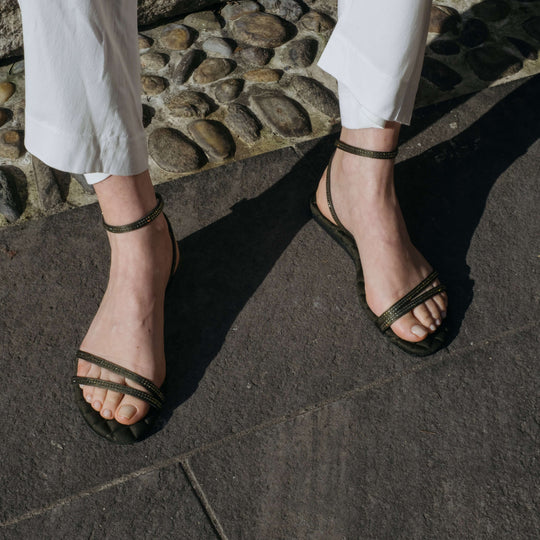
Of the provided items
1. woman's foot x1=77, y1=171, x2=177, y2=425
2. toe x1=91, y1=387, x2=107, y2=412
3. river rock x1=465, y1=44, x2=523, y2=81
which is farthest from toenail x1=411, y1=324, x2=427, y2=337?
river rock x1=465, y1=44, x2=523, y2=81

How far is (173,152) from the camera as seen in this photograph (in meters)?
2.07

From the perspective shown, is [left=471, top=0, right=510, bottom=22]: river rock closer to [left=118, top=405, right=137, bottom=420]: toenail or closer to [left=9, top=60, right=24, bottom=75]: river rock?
[left=9, top=60, right=24, bottom=75]: river rock

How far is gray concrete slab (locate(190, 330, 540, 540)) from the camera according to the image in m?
1.36

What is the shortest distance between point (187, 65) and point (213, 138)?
1.35ft

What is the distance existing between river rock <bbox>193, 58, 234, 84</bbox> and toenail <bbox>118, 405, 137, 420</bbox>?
1302 millimetres

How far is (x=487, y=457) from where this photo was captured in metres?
1.45

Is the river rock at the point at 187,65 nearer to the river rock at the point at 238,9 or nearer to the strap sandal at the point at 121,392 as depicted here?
the river rock at the point at 238,9

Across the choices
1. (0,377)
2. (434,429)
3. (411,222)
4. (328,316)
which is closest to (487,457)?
(434,429)

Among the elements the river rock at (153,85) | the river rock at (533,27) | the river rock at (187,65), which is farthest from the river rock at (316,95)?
the river rock at (533,27)

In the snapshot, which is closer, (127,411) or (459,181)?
(127,411)

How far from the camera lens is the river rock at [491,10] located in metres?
2.60

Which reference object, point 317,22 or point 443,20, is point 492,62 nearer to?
point 443,20

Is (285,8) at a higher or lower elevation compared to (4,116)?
higher

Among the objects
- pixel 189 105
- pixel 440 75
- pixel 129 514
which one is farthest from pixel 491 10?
pixel 129 514
